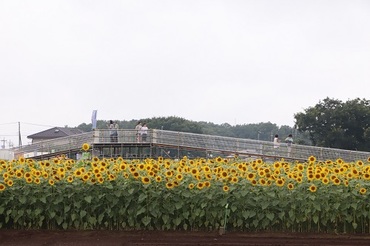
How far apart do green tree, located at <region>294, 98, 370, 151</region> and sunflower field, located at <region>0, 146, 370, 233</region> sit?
46.4 meters

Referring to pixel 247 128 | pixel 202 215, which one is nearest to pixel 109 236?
pixel 202 215

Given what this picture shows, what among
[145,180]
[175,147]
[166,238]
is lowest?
[166,238]

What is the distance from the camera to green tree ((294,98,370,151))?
183 feet

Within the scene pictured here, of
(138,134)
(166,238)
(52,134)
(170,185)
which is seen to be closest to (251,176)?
(170,185)

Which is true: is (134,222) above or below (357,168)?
below

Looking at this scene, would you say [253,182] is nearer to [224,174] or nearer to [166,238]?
[224,174]

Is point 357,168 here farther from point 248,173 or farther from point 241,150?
point 241,150

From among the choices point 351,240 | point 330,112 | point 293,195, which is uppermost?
point 330,112

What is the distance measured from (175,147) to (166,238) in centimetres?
2496

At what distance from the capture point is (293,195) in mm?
9234

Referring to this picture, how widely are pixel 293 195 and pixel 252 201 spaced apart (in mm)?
549

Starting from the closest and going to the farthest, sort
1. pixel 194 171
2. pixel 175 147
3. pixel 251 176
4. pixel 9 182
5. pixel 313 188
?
pixel 313 188
pixel 251 176
pixel 9 182
pixel 194 171
pixel 175 147

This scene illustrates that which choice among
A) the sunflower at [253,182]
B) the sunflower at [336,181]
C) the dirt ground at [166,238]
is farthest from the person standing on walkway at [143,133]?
the sunflower at [336,181]

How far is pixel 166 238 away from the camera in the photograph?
9.04 m
